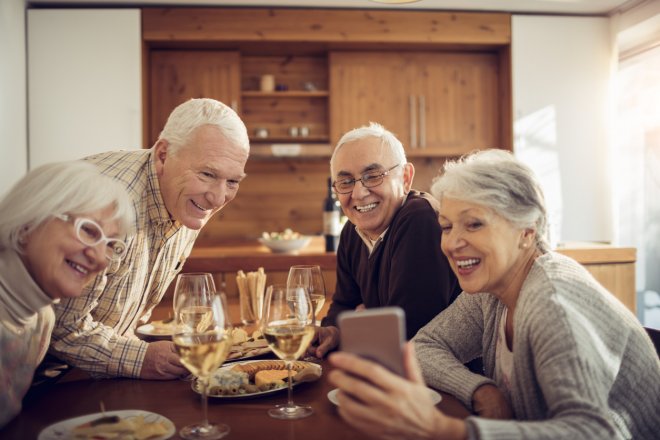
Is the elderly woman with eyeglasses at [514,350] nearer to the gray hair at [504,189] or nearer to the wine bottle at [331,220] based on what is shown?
the gray hair at [504,189]

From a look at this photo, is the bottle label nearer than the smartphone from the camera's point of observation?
No

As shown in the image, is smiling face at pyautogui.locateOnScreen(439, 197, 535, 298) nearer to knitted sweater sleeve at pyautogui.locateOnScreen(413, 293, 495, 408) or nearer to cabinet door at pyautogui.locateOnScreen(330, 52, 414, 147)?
knitted sweater sleeve at pyautogui.locateOnScreen(413, 293, 495, 408)

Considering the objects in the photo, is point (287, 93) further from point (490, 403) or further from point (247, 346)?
point (490, 403)

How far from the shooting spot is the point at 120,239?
1.15 meters

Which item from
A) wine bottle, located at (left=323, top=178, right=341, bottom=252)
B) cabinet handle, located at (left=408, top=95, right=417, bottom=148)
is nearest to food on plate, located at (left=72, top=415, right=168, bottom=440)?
wine bottle, located at (left=323, top=178, right=341, bottom=252)

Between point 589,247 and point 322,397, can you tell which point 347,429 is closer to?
point 322,397

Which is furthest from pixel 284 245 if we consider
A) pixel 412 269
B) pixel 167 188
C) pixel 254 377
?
pixel 254 377

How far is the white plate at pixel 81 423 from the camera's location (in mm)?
924

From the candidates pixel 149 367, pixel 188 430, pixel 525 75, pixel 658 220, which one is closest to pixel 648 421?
pixel 188 430

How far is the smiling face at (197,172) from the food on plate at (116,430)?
84 cm

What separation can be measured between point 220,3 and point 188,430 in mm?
3888

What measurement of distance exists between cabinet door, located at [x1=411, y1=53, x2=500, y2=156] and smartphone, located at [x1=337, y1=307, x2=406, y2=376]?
4007mm

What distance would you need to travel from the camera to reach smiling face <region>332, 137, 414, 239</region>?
72.3 inches

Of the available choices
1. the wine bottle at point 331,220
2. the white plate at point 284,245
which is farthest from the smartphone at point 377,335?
the white plate at point 284,245
